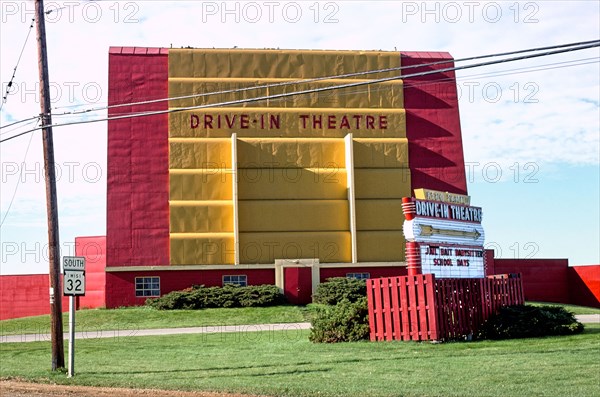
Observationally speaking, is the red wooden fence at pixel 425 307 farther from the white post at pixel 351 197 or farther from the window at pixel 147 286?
the window at pixel 147 286

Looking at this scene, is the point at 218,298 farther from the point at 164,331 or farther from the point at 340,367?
the point at 340,367

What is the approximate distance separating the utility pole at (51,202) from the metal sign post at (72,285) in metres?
1.03

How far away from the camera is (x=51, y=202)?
20.8m

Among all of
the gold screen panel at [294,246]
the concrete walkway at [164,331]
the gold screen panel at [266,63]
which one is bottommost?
the concrete walkway at [164,331]

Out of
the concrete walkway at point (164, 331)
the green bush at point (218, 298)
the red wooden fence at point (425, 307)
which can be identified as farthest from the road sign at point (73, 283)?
the green bush at point (218, 298)

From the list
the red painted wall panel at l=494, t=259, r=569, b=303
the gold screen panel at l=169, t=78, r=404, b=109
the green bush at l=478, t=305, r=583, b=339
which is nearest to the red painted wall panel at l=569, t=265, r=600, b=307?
the red painted wall panel at l=494, t=259, r=569, b=303

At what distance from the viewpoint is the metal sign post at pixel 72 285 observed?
19.4 m

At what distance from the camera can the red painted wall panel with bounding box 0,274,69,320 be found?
5097 cm

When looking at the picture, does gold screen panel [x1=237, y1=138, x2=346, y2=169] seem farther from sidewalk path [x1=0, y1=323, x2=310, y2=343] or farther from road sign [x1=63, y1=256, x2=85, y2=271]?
road sign [x1=63, y1=256, x2=85, y2=271]

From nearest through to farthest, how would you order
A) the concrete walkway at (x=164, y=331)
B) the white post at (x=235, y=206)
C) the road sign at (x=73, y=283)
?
the road sign at (x=73, y=283) < the concrete walkway at (x=164, y=331) < the white post at (x=235, y=206)

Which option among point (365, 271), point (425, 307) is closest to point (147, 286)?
point (365, 271)

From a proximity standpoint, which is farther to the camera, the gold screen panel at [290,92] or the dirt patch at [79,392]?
the gold screen panel at [290,92]

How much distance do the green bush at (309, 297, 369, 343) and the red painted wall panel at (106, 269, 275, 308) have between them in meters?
17.7

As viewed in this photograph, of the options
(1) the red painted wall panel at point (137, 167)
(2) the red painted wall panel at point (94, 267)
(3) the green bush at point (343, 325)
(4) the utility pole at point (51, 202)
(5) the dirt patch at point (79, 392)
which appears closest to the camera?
(5) the dirt patch at point (79, 392)
